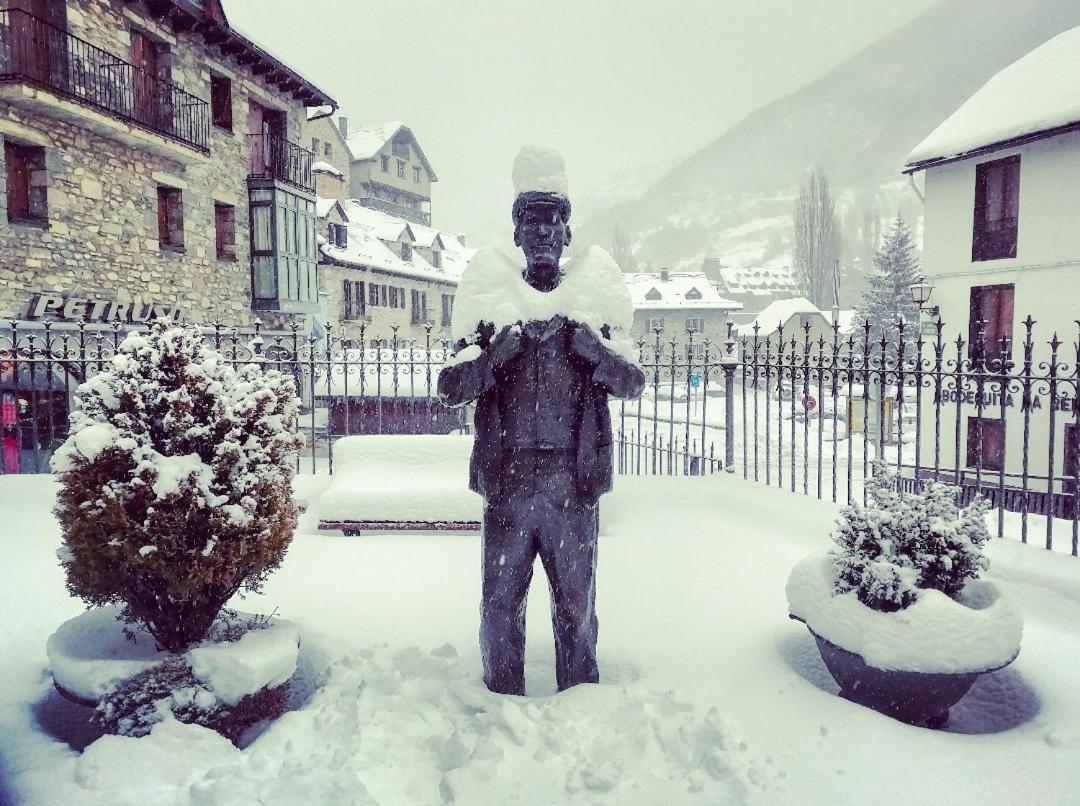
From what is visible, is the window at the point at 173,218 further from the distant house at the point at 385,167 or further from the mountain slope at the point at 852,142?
the mountain slope at the point at 852,142

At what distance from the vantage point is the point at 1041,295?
1534 centimetres

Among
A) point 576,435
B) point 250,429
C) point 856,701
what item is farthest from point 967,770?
point 250,429

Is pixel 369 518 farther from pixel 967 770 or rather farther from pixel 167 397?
pixel 967 770

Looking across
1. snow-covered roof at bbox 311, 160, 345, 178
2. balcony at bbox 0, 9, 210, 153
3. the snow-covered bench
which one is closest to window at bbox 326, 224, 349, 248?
snow-covered roof at bbox 311, 160, 345, 178

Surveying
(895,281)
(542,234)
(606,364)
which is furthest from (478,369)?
(895,281)

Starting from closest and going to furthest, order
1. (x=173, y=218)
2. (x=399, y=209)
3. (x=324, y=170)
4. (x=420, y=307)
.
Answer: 1. (x=173, y=218)
2. (x=324, y=170)
3. (x=420, y=307)
4. (x=399, y=209)

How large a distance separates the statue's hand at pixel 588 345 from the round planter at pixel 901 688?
1711 millimetres

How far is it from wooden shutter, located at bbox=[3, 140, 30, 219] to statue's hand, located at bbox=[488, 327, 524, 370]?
12.7 meters

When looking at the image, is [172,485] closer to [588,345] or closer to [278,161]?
[588,345]

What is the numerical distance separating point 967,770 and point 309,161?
20905 millimetres

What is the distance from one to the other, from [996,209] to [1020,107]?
221 centimetres

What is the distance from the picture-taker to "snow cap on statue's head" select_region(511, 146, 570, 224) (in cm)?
296

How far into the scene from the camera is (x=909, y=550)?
329cm

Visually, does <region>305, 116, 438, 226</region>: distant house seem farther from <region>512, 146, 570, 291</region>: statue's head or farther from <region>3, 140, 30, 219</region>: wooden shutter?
<region>512, 146, 570, 291</region>: statue's head
